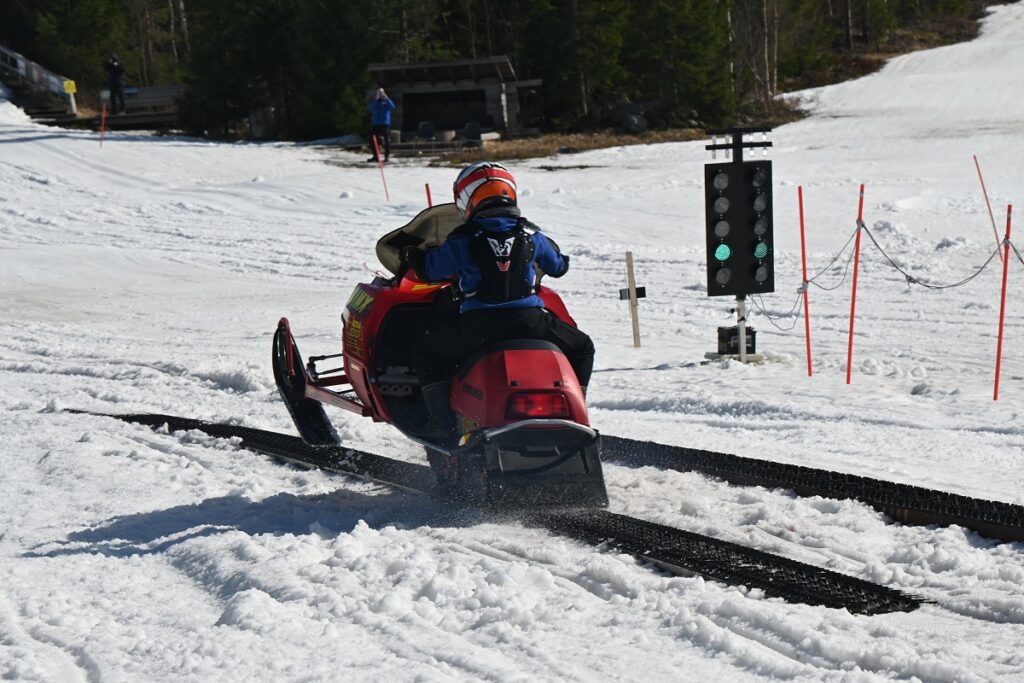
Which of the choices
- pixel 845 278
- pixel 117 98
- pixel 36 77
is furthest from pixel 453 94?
pixel 845 278

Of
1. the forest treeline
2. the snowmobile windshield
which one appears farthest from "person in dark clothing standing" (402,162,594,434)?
the forest treeline

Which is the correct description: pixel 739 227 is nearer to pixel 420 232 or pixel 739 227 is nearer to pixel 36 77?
pixel 420 232

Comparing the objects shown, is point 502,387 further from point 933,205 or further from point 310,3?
point 310,3

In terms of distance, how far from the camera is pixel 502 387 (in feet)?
16.0

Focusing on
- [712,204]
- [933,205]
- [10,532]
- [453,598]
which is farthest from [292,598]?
[933,205]

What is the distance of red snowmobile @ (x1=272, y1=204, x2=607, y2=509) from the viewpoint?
4.86m

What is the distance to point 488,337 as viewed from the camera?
16.9 feet

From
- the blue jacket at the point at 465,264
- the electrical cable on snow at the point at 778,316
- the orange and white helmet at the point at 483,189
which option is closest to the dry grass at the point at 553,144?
the electrical cable on snow at the point at 778,316

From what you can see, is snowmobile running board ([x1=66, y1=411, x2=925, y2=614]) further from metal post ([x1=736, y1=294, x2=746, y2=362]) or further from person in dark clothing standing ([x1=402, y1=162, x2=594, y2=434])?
metal post ([x1=736, y1=294, x2=746, y2=362])

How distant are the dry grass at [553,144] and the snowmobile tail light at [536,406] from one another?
64.8 ft

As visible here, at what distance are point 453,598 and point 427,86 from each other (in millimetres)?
26537

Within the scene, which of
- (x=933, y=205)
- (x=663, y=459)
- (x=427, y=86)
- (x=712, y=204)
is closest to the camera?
(x=663, y=459)

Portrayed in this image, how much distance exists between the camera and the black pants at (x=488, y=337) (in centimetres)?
513

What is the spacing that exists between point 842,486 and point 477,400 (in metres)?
1.72
